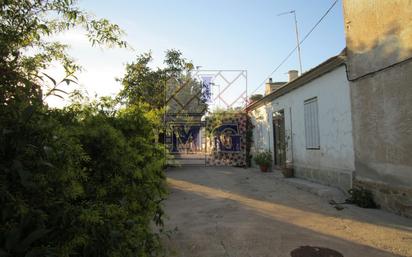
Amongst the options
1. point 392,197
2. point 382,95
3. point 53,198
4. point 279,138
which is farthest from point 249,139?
point 53,198

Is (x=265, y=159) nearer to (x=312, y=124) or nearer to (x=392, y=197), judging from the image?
(x=312, y=124)

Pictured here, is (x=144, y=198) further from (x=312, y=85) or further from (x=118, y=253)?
(x=312, y=85)

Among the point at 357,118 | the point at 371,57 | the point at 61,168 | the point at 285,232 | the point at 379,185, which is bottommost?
the point at 285,232

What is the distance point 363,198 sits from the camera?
7039 millimetres

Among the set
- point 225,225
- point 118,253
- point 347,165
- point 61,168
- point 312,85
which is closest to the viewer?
point 61,168

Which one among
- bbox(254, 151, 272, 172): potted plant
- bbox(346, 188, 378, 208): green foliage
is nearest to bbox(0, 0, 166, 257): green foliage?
bbox(346, 188, 378, 208): green foliage

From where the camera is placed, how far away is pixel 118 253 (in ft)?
5.87

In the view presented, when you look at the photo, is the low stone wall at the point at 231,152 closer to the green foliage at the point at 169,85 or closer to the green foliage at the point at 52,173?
the green foliage at the point at 169,85

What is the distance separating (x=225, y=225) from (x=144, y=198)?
3073 mm

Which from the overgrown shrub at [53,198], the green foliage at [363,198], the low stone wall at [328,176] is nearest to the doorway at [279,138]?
the low stone wall at [328,176]

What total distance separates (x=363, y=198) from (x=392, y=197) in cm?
73

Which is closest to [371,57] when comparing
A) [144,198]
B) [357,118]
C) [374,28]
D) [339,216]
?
[374,28]

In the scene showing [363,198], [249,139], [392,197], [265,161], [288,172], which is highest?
[249,139]

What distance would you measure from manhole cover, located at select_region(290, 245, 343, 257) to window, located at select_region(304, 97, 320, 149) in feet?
18.6
